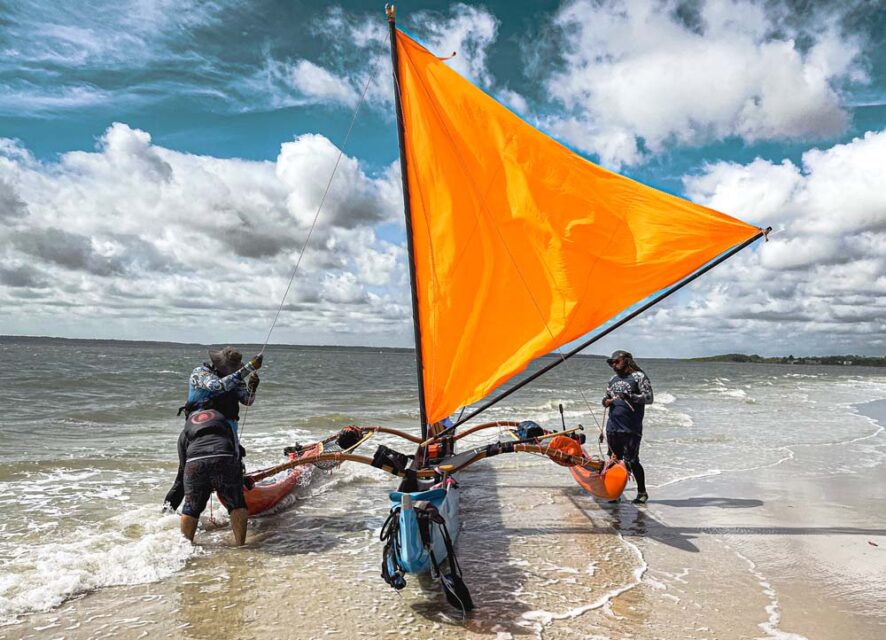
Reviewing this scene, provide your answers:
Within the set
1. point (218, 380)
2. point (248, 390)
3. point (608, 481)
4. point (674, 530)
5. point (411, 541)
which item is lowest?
point (674, 530)

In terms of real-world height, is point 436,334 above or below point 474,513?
above

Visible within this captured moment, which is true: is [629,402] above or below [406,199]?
below

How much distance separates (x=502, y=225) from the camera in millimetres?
6738

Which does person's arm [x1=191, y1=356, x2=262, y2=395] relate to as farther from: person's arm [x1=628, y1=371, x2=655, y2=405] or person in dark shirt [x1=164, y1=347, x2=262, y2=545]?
person's arm [x1=628, y1=371, x2=655, y2=405]

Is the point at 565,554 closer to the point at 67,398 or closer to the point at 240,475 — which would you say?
the point at 240,475

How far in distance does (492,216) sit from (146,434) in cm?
1163

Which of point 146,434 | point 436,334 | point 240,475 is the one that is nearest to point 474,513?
point 436,334

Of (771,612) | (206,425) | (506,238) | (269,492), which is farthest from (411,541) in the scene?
(506,238)

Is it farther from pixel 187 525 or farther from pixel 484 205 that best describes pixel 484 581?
pixel 484 205

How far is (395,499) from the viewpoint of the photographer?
15.4ft

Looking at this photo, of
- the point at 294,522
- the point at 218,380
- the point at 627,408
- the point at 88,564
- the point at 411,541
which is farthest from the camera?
the point at 627,408

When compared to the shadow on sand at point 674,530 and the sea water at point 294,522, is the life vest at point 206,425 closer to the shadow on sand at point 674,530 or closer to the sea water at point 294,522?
the sea water at point 294,522

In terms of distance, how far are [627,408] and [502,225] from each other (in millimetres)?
2831

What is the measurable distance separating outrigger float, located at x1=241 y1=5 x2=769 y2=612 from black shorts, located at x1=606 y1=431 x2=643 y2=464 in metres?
0.70
